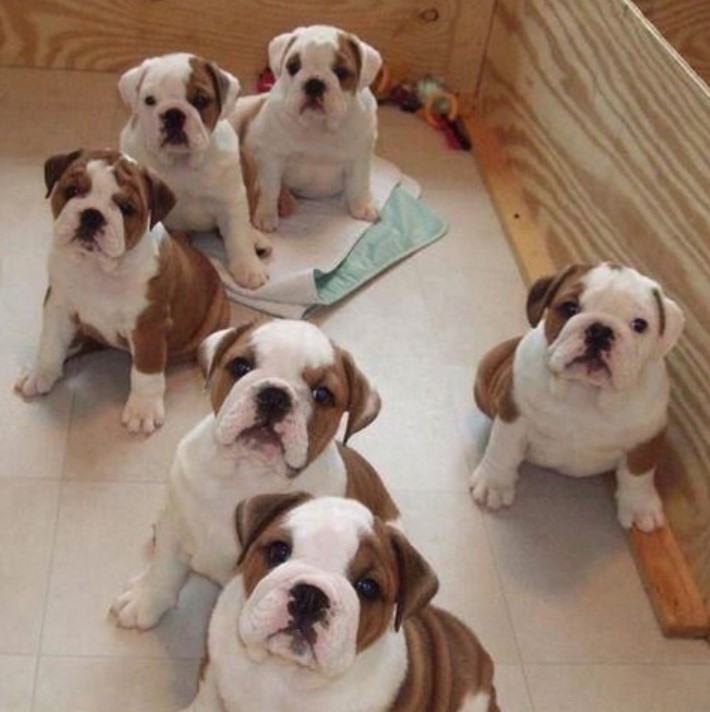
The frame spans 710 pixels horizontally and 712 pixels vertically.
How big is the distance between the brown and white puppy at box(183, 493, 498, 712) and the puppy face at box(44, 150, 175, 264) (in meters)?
0.93

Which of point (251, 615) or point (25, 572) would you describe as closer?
point (251, 615)

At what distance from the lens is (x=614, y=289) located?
2363 millimetres

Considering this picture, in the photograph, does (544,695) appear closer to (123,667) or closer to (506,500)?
(506,500)

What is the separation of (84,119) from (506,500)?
2192 mm

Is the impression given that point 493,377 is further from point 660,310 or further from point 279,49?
point 279,49

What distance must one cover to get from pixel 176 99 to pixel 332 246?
77cm

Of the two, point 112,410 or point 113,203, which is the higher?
point 113,203

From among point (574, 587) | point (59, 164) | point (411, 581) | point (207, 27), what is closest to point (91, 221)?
point (59, 164)

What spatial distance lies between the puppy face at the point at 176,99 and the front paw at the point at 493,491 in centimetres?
119

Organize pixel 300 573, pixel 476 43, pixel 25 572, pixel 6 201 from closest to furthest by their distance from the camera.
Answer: pixel 300 573 < pixel 25 572 < pixel 6 201 < pixel 476 43

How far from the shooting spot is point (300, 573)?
1582 mm

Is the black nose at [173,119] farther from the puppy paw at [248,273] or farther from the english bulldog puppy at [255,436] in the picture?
the english bulldog puppy at [255,436]

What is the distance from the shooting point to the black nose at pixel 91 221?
243 cm

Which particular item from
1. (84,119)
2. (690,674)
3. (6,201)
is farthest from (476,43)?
(690,674)
